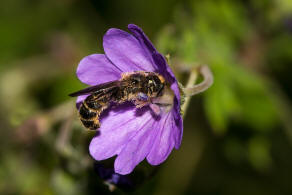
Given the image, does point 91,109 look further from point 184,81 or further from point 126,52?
point 184,81

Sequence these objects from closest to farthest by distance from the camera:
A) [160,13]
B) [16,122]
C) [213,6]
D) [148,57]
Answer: [148,57], [16,122], [213,6], [160,13]

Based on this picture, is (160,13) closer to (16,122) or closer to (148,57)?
(16,122)

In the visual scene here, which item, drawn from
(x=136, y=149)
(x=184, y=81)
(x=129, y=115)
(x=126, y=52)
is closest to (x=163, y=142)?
(x=136, y=149)

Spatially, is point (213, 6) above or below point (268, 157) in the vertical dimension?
above

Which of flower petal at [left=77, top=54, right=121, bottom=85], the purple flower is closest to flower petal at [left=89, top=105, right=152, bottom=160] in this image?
the purple flower

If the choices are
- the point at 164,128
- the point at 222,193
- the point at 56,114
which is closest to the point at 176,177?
the point at 222,193

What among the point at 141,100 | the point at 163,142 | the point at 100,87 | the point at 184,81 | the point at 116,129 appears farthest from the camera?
the point at 184,81

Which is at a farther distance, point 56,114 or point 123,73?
point 56,114
